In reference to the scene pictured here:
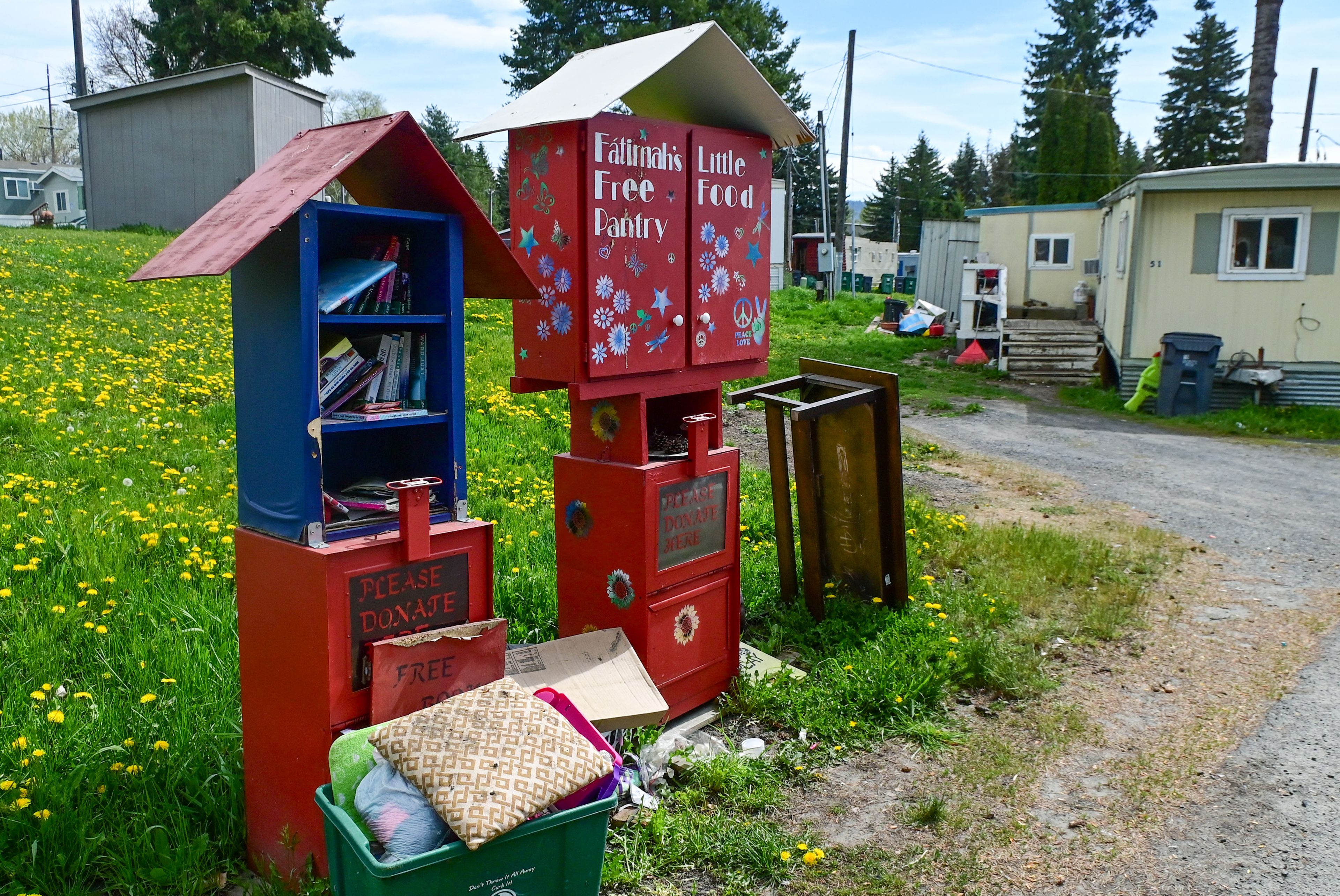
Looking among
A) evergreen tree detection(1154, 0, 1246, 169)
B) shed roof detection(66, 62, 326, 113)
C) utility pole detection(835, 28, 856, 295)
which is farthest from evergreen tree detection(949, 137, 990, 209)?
shed roof detection(66, 62, 326, 113)

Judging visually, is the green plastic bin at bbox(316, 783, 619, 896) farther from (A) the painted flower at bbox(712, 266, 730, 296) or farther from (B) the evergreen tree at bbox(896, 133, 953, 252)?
(B) the evergreen tree at bbox(896, 133, 953, 252)

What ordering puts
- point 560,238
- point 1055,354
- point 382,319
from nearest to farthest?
1. point 382,319
2. point 560,238
3. point 1055,354

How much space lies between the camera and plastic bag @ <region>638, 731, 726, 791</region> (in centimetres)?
381

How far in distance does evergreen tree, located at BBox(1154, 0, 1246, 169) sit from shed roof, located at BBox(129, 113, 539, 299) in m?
47.3

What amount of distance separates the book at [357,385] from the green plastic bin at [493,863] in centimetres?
115

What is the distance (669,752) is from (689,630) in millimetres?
572

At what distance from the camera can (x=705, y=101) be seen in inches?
176

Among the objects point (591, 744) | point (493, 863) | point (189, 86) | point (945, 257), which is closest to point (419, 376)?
point (591, 744)

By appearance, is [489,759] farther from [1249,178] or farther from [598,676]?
[1249,178]

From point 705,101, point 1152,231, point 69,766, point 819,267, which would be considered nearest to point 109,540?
point 69,766

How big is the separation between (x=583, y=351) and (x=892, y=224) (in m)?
68.7

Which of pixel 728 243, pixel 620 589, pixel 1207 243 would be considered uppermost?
pixel 1207 243

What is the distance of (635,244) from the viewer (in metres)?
3.99

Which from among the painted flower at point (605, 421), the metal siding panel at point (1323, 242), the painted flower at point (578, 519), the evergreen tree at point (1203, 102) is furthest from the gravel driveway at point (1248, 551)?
the evergreen tree at point (1203, 102)
